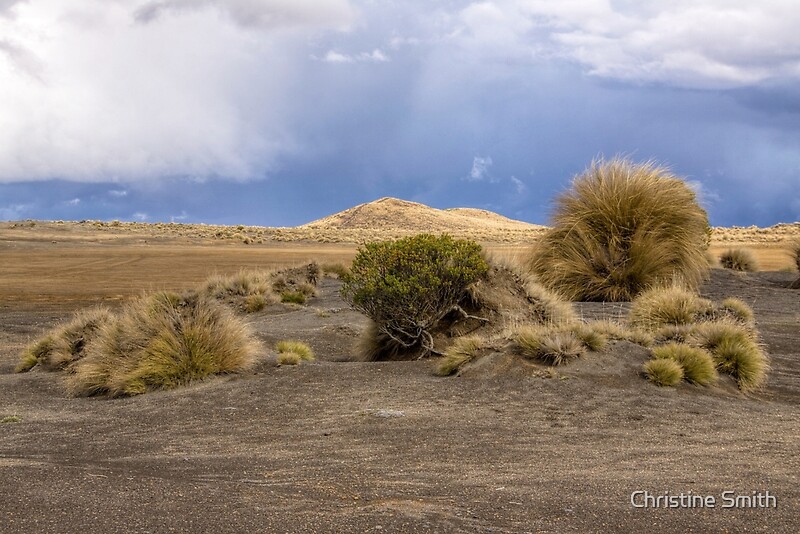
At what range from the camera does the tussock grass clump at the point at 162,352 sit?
11133 mm

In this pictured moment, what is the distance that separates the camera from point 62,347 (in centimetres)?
1381

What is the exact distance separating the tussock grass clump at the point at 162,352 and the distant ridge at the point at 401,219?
10539 centimetres

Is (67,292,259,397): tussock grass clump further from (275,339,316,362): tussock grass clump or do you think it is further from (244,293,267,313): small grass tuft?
(244,293,267,313): small grass tuft

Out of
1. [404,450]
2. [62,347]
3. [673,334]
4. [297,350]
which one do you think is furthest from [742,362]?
[62,347]

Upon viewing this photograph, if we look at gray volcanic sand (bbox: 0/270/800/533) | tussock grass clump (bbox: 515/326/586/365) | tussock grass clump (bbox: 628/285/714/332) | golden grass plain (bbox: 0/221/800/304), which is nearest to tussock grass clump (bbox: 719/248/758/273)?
golden grass plain (bbox: 0/221/800/304)

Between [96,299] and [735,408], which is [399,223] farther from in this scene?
[735,408]

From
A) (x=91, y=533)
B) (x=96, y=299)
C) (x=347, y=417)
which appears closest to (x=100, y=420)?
(x=347, y=417)

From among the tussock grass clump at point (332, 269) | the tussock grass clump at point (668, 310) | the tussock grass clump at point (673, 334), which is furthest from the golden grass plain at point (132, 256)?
the tussock grass clump at point (673, 334)

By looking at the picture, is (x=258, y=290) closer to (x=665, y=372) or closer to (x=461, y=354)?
(x=461, y=354)

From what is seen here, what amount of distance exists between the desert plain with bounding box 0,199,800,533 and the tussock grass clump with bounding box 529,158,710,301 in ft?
16.7

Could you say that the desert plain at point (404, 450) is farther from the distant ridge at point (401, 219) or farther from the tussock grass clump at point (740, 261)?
the distant ridge at point (401, 219)

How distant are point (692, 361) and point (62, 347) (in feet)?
32.8

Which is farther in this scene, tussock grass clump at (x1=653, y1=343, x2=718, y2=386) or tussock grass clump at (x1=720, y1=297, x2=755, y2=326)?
tussock grass clump at (x1=720, y1=297, x2=755, y2=326)

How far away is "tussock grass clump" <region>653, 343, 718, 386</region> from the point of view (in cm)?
1023
